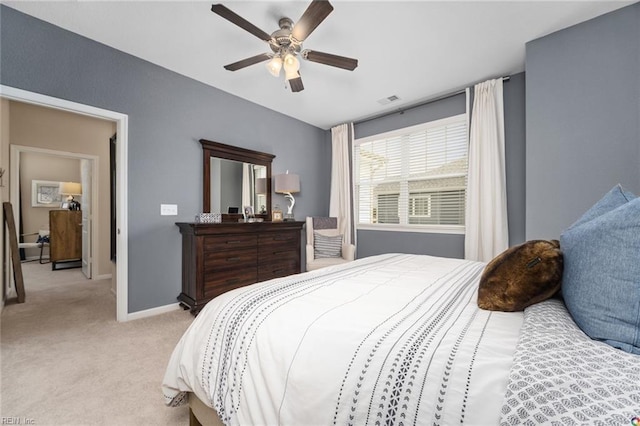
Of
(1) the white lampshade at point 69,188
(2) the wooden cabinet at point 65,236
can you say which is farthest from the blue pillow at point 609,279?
(1) the white lampshade at point 69,188

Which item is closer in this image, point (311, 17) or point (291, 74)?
point (311, 17)

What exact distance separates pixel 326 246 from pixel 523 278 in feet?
10.4

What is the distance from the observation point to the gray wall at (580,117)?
2.06 metres

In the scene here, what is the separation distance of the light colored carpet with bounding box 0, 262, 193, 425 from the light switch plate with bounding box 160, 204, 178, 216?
1.14m

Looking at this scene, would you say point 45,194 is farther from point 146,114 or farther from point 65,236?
point 146,114

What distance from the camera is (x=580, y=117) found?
2.25 meters

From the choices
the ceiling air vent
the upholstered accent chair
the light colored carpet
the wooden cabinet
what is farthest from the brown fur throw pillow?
the wooden cabinet

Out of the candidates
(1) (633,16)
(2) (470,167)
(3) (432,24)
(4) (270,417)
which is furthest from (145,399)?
(1) (633,16)

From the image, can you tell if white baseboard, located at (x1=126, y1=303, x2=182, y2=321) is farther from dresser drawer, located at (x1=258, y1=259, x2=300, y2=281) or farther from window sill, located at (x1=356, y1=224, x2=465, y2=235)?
window sill, located at (x1=356, y1=224, x2=465, y2=235)

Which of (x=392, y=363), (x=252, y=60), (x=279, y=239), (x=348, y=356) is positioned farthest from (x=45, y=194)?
(x=392, y=363)

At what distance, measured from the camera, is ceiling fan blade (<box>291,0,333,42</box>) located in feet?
5.40

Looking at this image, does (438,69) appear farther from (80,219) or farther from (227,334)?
(80,219)

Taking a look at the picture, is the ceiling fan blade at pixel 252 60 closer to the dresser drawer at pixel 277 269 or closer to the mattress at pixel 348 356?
the mattress at pixel 348 356

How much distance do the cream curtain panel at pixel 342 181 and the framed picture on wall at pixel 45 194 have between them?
22.8 feet
